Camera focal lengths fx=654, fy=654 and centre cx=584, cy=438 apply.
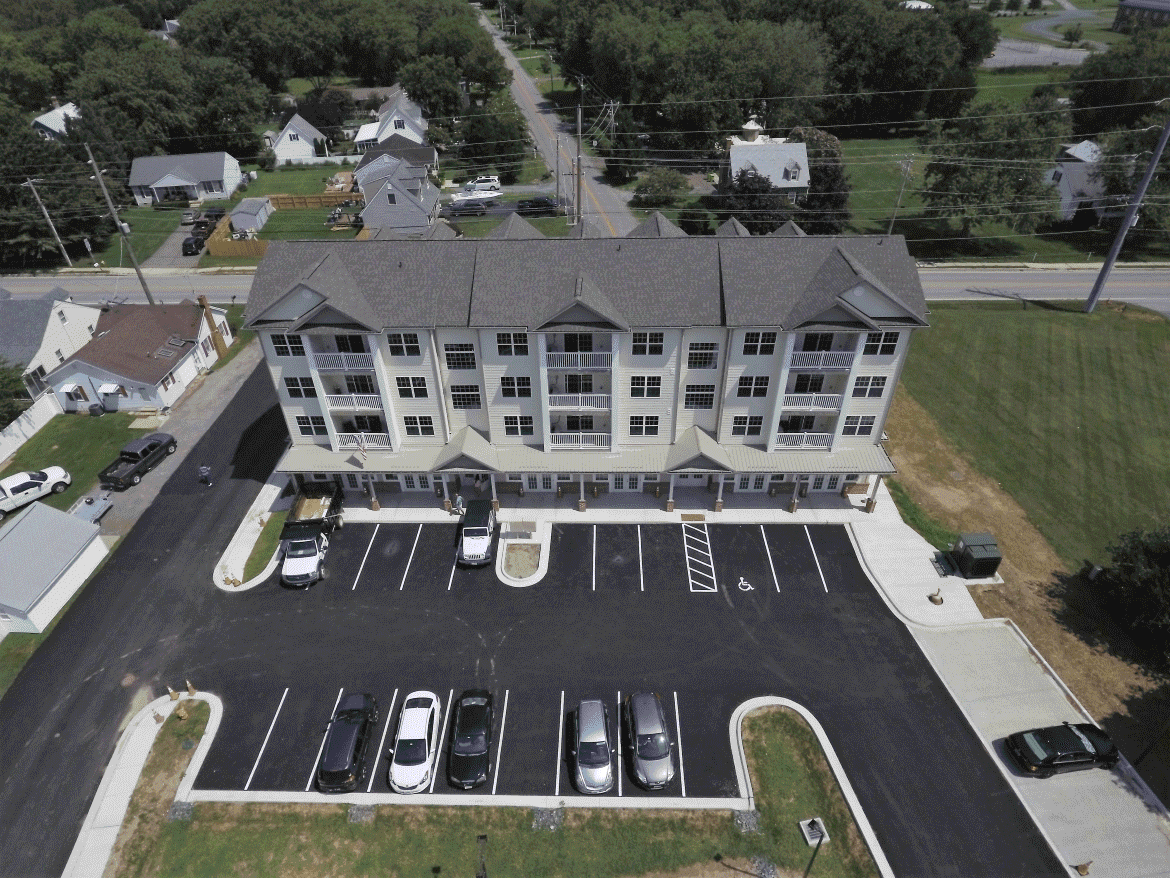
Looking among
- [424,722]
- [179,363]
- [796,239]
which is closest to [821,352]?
[796,239]

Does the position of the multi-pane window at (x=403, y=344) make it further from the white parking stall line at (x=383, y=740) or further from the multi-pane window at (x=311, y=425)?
the white parking stall line at (x=383, y=740)

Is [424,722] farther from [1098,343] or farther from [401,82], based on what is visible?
[401,82]

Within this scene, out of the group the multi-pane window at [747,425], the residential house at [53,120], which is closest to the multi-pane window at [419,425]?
the multi-pane window at [747,425]

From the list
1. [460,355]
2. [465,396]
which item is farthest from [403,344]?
[465,396]

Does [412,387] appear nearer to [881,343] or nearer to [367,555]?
[367,555]

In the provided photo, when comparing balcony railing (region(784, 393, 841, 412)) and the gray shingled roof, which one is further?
balcony railing (region(784, 393, 841, 412))

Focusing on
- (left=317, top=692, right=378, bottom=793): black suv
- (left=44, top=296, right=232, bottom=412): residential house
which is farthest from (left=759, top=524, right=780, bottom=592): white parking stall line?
(left=44, top=296, right=232, bottom=412): residential house

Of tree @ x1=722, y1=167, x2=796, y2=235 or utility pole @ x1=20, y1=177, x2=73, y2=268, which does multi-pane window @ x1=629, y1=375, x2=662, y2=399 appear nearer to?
tree @ x1=722, y1=167, x2=796, y2=235
